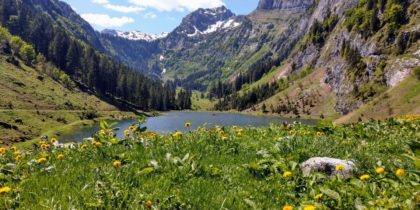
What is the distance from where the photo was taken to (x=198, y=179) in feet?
24.7

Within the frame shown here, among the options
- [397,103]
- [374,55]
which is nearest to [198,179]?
[397,103]

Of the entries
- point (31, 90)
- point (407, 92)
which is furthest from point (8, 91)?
point (407, 92)

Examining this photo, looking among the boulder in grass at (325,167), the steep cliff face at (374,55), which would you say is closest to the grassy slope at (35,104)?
the boulder in grass at (325,167)

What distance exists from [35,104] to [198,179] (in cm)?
15275

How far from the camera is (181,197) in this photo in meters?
6.26

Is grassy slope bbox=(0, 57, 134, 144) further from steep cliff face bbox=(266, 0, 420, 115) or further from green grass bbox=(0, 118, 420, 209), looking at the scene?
steep cliff face bbox=(266, 0, 420, 115)

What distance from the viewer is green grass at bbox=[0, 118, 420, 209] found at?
5863 millimetres

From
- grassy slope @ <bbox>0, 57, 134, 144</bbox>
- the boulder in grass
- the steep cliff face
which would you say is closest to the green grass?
the boulder in grass

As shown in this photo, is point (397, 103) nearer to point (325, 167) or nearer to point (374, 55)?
point (374, 55)

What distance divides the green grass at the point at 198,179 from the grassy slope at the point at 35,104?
91.5m

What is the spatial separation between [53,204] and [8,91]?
159 m

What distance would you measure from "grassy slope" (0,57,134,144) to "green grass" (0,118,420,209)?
300 ft

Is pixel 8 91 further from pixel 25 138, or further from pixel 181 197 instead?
pixel 181 197

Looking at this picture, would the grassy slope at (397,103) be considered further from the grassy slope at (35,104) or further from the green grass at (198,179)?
the grassy slope at (35,104)
